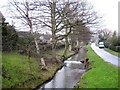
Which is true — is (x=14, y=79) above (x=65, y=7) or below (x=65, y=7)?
below

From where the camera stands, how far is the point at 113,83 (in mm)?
15320

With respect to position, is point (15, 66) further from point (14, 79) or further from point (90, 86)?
point (90, 86)

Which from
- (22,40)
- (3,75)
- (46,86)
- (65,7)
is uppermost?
(65,7)

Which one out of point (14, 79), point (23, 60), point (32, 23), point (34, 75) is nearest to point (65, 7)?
point (32, 23)

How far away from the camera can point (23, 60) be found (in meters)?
22.8

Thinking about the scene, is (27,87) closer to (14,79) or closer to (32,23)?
(14,79)

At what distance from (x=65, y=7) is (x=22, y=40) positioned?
404 inches

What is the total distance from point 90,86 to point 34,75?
240 inches

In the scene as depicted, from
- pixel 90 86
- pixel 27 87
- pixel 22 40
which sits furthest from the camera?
pixel 22 40

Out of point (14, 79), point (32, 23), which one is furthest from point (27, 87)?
point (32, 23)

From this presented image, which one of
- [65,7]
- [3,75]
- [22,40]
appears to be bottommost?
[3,75]

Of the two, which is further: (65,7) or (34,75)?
(65,7)

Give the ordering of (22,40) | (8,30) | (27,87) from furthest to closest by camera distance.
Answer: (8,30)
(22,40)
(27,87)

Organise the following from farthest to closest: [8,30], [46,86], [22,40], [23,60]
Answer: [8,30], [23,60], [22,40], [46,86]
